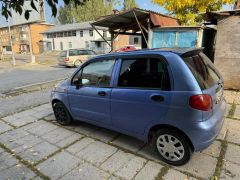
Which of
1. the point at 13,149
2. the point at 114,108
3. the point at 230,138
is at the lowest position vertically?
the point at 13,149

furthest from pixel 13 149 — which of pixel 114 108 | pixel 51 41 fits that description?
pixel 51 41

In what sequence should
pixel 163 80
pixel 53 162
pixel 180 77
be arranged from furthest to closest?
1. pixel 53 162
2. pixel 163 80
3. pixel 180 77

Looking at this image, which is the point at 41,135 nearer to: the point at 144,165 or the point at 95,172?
the point at 95,172

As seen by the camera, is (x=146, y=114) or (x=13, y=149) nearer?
(x=146, y=114)

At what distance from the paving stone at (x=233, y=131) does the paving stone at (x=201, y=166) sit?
0.84m

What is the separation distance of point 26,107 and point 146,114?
4.56m

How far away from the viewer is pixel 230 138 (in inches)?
144

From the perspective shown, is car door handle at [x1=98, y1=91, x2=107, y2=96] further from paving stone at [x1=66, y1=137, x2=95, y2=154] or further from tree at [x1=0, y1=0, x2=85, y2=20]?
tree at [x1=0, y1=0, x2=85, y2=20]

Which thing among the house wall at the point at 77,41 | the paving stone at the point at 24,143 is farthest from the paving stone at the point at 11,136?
the house wall at the point at 77,41

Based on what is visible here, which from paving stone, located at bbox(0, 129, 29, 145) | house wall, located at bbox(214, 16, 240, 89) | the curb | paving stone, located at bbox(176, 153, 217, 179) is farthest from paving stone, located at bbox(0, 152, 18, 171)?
house wall, located at bbox(214, 16, 240, 89)

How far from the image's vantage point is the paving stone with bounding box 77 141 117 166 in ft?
10.6

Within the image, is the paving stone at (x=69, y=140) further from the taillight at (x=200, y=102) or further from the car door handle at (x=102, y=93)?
the taillight at (x=200, y=102)

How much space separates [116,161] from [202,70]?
1.89 m

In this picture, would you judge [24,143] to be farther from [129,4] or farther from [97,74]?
[129,4]
